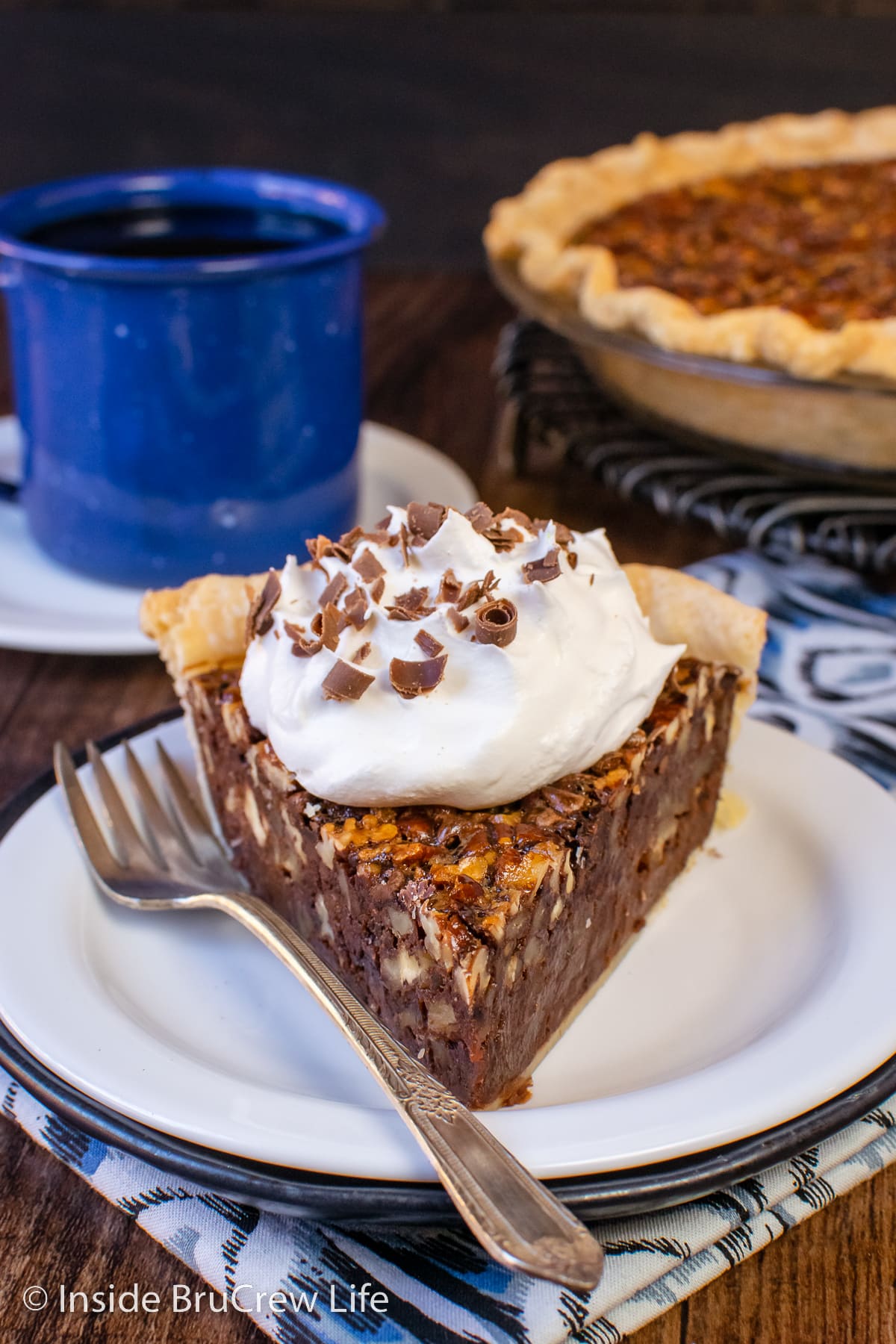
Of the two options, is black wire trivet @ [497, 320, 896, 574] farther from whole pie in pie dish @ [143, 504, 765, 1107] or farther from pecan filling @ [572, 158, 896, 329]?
whole pie in pie dish @ [143, 504, 765, 1107]

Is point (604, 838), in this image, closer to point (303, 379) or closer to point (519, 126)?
point (303, 379)

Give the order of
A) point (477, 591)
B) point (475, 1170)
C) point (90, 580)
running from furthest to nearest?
point (90, 580)
point (477, 591)
point (475, 1170)

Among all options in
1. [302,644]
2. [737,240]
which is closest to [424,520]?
[302,644]

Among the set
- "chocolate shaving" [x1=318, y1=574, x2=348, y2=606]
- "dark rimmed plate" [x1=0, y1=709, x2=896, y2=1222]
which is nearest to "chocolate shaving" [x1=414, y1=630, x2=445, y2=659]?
"chocolate shaving" [x1=318, y1=574, x2=348, y2=606]

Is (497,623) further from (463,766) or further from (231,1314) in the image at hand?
(231,1314)

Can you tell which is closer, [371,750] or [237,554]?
[371,750]

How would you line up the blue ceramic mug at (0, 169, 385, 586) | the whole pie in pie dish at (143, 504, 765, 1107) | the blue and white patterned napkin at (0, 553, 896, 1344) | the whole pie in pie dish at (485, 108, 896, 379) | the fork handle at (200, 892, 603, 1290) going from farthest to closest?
the whole pie in pie dish at (485, 108, 896, 379), the blue ceramic mug at (0, 169, 385, 586), the whole pie in pie dish at (143, 504, 765, 1107), the blue and white patterned napkin at (0, 553, 896, 1344), the fork handle at (200, 892, 603, 1290)

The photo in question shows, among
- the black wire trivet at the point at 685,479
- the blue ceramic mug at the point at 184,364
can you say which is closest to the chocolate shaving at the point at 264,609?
the blue ceramic mug at the point at 184,364

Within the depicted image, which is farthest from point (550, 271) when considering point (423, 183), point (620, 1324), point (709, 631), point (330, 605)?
point (423, 183)
